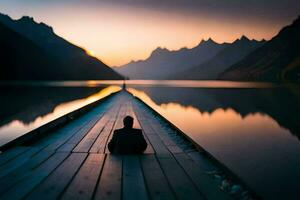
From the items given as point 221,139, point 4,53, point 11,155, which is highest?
point 4,53

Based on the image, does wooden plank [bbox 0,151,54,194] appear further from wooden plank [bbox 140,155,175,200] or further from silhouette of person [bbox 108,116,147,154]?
wooden plank [bbox 140,155,175,200]

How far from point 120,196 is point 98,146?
3834mm

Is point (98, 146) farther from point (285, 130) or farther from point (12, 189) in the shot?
point (285, 130)

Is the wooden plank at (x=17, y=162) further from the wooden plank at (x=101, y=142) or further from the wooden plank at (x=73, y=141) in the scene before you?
the wooden plank at (x=101, y=142)

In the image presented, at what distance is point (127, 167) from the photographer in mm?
5918

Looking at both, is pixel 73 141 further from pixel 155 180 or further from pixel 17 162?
pixel 155 180

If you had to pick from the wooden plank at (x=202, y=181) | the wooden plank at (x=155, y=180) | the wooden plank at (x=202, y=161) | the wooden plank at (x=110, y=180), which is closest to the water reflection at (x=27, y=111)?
the wooden plank at (x=110, y=180)

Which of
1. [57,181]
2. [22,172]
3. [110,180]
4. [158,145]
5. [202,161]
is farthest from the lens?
[158,145]

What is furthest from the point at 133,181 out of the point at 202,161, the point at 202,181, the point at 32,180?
the point at 202,161

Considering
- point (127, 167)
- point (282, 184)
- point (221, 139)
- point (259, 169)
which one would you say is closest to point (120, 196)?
point (127, 167)

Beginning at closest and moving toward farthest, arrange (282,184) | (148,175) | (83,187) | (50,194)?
(50,194), (83,187), (148,175), (282,184)

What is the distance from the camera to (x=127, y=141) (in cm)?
694

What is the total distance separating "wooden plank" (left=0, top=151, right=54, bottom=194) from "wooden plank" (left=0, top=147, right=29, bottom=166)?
550 mm

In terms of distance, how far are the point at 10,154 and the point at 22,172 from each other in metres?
1.78
